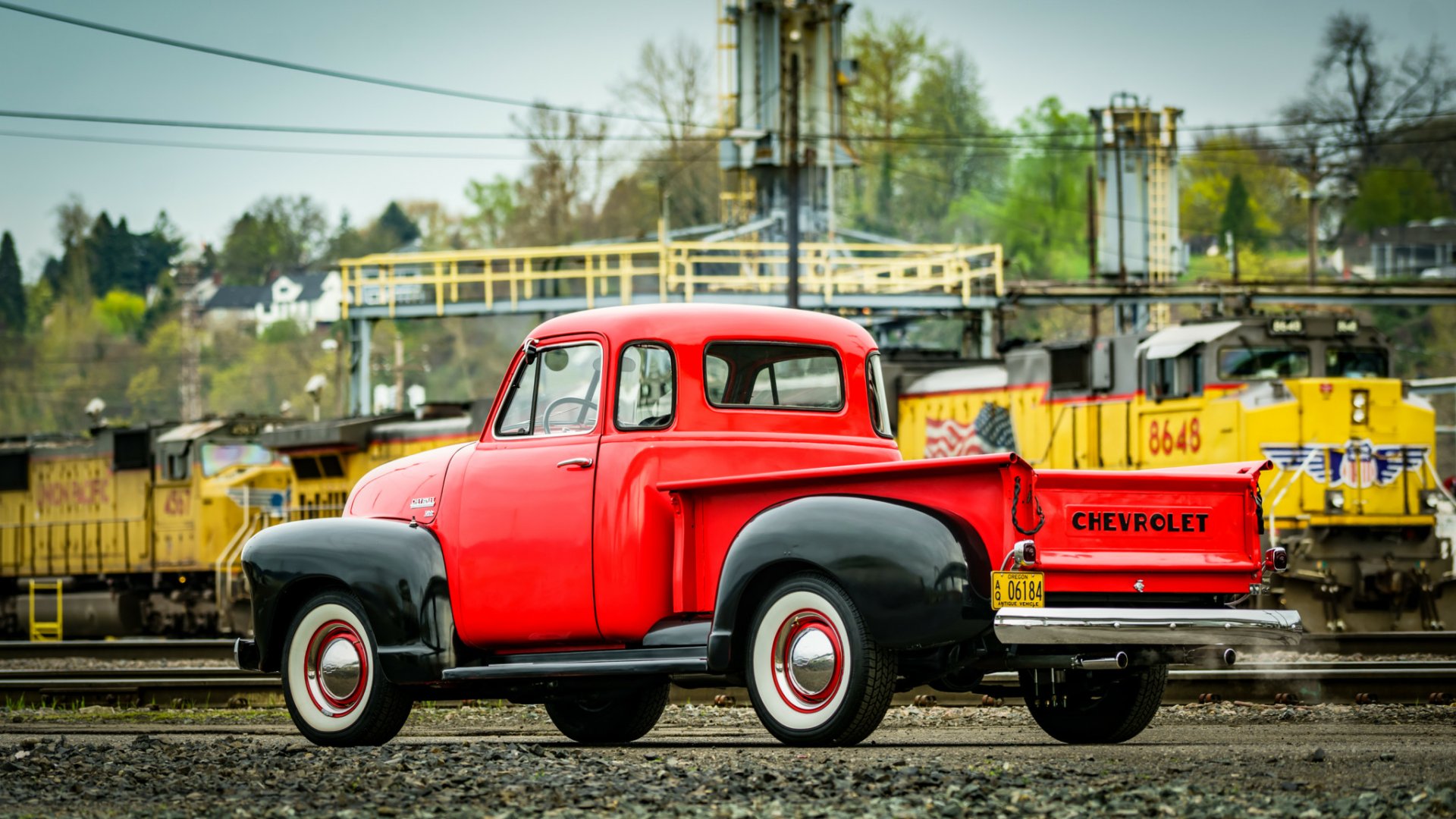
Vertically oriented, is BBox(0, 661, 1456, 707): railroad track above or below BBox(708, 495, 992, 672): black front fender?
below

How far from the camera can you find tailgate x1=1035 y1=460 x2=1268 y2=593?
7207 mm

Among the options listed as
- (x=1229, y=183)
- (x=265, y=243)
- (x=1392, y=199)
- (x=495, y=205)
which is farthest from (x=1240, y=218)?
(x=265, y=243)

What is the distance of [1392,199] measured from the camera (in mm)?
92750

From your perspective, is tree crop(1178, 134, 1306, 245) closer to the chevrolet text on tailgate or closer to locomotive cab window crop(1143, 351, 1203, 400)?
locomotive cab window crop(1143, 351, 1203, 400)

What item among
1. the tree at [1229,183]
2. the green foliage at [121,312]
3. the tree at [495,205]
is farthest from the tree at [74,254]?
the tree at [1229,183]

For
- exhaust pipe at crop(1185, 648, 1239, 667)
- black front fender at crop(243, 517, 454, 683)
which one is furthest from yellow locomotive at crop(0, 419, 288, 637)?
exhaust pipe at crop(1185, 648, 1239, 667)

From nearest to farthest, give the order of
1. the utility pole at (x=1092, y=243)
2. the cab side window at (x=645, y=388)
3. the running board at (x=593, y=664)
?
the running board at (x=593, y=664) < the cab side window at (x=645, y=388) < the utility pole at (x=1092, y=243)

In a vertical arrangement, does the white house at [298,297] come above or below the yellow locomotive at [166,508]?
above

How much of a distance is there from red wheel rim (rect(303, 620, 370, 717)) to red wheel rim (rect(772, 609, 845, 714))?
256cm

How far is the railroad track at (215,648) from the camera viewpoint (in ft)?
51.2

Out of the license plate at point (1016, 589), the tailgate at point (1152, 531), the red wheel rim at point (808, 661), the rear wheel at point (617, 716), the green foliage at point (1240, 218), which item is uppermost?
the green foliage at point (1240, 218)

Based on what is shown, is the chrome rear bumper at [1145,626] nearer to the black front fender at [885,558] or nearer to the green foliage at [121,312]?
the black front fender at [885,558]

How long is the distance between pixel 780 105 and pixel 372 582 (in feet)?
144

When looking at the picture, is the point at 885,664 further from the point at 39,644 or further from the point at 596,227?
the point at 596,227
